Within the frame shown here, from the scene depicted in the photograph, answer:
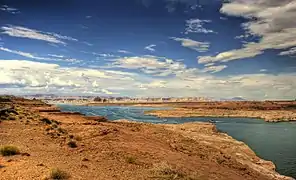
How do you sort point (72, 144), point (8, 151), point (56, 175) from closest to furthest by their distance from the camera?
Result: point (56, 175) → point (8, 151) → point (72, 144)

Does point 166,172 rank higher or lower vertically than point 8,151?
lower

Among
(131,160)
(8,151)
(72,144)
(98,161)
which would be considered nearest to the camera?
(98,161)

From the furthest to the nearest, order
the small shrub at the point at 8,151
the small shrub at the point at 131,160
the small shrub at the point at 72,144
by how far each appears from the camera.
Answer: the small shrub at the point at 72,144 < the small shrub at the point at 131,160 < the small shrub at the point at 8,151

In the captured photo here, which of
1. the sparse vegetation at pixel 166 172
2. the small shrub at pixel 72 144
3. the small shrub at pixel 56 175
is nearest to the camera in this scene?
the small shrub at pixel 56 175

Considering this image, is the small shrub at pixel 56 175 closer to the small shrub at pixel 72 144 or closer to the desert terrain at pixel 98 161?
the desert terrain at pixel 98 161

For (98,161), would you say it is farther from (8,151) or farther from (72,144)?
(8,151)

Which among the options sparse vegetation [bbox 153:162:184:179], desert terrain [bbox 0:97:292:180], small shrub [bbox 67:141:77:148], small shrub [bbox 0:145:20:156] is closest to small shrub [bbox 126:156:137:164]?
desert terrain [bbox 0:97:292:180]

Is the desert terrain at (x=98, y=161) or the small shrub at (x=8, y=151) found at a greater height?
the small shrub at (x=8, y=151)

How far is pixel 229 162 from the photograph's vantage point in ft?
91.7

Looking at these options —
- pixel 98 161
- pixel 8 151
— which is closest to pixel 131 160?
pixel 98 161

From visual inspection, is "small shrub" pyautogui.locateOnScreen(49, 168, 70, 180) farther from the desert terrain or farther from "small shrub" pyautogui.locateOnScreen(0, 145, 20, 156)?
"small shrub" pyautogui.locateOnScreen(0, 145, 20, 156)

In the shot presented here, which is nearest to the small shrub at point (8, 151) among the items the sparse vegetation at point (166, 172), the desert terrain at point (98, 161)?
the desert terrain at point (98, 161)

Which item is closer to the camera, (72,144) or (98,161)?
(98,161)

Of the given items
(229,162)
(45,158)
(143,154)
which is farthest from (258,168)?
(45,158)
